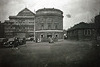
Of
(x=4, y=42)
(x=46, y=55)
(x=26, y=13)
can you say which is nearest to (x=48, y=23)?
(x=26, y=13)

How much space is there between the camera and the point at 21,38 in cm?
172

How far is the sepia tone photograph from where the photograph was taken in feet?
5.38

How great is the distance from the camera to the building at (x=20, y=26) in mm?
1675

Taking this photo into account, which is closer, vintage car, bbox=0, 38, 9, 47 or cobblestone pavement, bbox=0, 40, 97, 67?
cobblestone pavement, bbox=0, 40, 97, 67

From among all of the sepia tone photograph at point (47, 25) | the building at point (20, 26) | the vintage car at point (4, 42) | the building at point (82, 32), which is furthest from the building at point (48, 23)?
the vintage car at point (4, 42)

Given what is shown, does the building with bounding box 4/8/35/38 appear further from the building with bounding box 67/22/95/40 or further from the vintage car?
the building with bounding box 67/22/95/40

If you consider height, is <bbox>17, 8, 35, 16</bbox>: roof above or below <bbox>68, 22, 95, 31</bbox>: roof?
above

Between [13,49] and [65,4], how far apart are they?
4.17 feet

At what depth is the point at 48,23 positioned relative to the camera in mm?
1735

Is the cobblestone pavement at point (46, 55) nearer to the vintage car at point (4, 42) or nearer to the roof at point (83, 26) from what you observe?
the vintage car at point (4, 42)

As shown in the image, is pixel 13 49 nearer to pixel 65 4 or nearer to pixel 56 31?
pixel 56 31

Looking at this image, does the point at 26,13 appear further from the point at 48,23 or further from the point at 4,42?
the point at 4,42

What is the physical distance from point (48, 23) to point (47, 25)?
4cm

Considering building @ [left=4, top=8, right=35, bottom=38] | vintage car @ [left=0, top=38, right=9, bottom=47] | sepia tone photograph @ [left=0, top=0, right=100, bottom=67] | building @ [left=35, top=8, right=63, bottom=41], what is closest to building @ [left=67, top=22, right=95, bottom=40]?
sepia tone photograph @ [left=0, top=0, right=100, bottom=67]
